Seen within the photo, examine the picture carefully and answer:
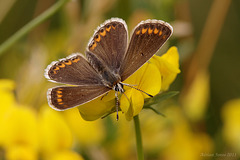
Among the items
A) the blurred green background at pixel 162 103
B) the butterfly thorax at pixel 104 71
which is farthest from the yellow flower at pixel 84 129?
the butterfly thorax at pixel 104 71

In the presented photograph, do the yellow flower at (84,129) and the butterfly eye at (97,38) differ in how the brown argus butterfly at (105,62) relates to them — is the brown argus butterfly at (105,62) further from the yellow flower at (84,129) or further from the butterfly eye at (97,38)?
the yellow flower at (84,129)

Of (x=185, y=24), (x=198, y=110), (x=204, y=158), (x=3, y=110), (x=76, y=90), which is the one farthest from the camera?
(x=185, y=24)

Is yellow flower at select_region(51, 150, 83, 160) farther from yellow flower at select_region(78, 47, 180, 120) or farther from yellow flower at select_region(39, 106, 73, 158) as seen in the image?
yellow flower at select_region(78, 47, 180, 120)

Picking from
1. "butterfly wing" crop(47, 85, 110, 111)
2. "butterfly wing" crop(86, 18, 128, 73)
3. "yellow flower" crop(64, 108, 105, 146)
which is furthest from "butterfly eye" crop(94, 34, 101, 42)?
"yellow flower" crop(64, 108, 105, 146)

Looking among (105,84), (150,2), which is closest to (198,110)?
(150,2)

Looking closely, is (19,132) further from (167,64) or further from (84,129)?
(167,64)

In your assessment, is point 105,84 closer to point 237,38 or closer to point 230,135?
point 230,135

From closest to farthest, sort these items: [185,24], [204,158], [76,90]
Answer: [76,90], [204,158], [185,24]
